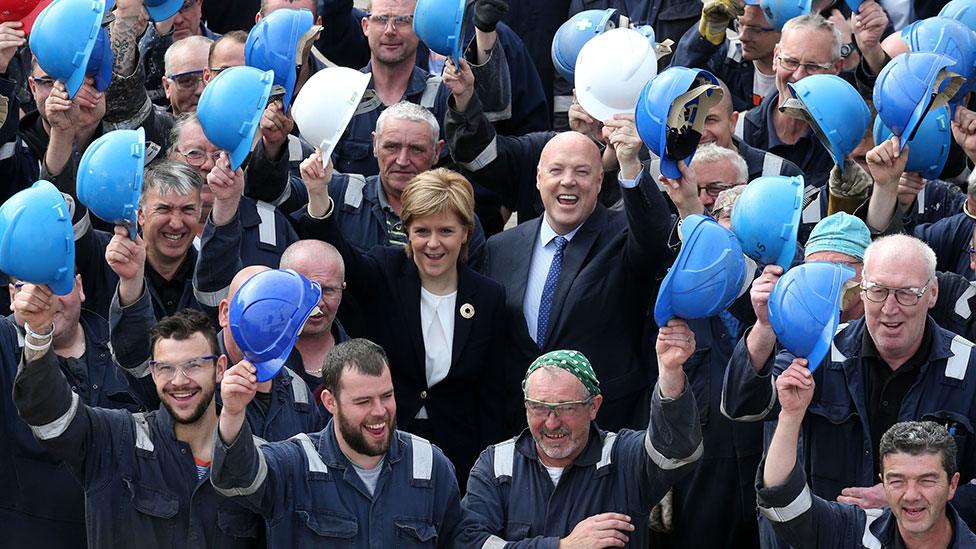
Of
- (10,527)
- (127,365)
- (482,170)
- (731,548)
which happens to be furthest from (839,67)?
(10,527)

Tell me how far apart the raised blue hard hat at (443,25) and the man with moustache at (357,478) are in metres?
2.20

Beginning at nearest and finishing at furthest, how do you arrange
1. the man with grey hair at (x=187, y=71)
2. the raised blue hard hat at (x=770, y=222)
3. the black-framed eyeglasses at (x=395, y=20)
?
the raised blue hard hat at (x=770, y=222) < the man with grey hair at (x=187, y=71) < the black-framed eyeglasses at (x=395, y=20)

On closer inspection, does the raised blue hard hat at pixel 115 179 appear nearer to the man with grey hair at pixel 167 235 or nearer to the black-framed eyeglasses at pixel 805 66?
the man with grey hair at pixel 167 235

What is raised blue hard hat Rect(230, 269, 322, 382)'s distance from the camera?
7.54m

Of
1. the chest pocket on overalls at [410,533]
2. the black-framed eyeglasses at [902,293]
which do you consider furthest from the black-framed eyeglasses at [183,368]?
the black-framed eyeglasses at [902,293]

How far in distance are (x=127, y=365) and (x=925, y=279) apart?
3.63 meters

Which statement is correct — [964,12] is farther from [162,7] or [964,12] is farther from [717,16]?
[162,7]

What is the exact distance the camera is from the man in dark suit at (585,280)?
9.14 metres

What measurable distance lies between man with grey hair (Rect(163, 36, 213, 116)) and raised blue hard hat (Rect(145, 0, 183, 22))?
247 mm

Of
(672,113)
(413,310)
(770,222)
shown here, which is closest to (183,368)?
(413,310)

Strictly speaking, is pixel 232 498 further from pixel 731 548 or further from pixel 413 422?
pixel 731 548

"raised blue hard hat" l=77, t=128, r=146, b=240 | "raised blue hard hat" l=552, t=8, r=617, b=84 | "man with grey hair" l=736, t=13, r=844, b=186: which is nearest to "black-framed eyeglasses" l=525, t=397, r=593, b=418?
"raised blue hard hat" l=77, t=128, r=146, b=240

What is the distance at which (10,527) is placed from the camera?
849cm

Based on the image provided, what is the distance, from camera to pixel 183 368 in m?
7.97
